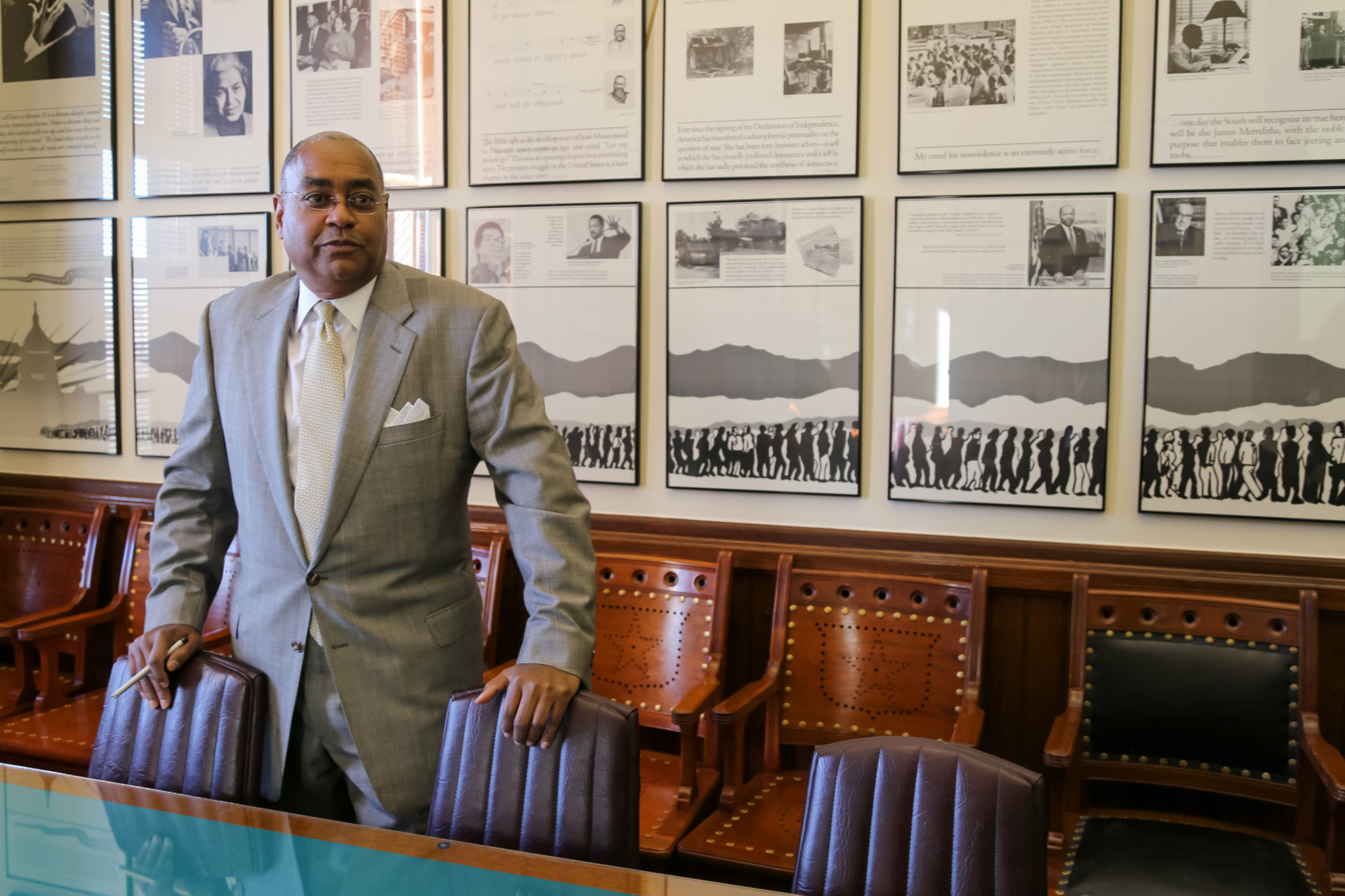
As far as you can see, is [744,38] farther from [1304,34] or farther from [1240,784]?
[1240,784]

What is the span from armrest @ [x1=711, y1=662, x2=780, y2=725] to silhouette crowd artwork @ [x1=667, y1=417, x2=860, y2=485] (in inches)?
24.7

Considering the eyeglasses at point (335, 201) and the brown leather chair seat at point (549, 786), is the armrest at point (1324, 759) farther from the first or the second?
the eyeglasses at point (335, 201)

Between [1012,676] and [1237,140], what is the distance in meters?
1.67

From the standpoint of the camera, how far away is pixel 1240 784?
2.53 m

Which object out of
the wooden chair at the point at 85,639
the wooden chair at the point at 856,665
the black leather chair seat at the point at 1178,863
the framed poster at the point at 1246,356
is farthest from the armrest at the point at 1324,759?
the wooden chair at the point at 85,639

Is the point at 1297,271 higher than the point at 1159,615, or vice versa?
the point at 1297,271

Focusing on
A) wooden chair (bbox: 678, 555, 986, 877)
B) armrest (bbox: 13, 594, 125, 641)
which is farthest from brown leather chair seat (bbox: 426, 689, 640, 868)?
armrest (bbox: 13, 594, 125, 641)

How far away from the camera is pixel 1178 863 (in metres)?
2.22

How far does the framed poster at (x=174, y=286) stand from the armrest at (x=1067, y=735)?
123 inches

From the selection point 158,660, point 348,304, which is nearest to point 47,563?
point 158,660

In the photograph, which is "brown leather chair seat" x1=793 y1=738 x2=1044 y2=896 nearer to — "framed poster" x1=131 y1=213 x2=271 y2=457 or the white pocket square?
the white pocket square

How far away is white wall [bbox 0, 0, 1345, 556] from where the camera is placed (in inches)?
113

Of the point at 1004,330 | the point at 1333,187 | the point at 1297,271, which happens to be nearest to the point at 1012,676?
the point at 1004,330

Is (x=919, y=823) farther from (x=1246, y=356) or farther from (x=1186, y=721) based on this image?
(x=1246, y=356)
